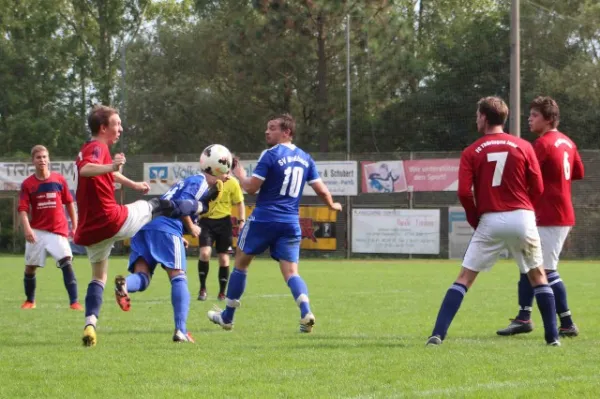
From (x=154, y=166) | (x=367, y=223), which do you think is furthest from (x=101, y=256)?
(x=154, y=166)

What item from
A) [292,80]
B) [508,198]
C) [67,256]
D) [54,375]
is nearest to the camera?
[54,375]

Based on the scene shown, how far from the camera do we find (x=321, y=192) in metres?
9.86

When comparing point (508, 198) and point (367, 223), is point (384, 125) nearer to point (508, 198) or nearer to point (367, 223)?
point (367, 223)

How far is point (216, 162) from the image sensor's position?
8.93 meters

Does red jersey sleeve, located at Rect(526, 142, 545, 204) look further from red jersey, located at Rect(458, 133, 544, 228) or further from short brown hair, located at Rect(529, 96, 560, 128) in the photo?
short brown hair, located at Rect(529, 96, 560, 128)

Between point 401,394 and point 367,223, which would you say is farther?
point 367,223

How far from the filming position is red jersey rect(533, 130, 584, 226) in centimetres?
916

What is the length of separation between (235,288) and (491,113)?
2962mm

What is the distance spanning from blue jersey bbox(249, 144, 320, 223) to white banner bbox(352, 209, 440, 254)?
63.0 ft

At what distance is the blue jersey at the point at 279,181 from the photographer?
956 centimetres

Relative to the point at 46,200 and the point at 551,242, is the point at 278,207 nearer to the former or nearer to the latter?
the point at 551,242

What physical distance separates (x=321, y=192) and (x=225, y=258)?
5084mm

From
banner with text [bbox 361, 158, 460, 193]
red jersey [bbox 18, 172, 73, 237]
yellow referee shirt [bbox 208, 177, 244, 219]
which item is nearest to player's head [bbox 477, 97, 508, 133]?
red jersey [bbox 18, 172, 73, 237]

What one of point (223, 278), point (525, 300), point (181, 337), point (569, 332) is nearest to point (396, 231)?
point (223, 278)
